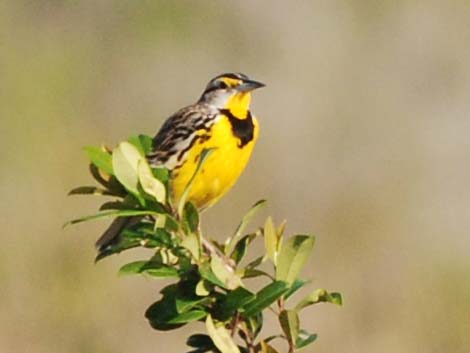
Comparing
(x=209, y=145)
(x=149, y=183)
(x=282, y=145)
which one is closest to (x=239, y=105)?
(x=209, y=145)

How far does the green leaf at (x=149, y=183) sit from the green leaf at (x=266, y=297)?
0.27 feet

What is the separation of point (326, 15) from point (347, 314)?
9.47 ft

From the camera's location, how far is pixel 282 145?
170 inches

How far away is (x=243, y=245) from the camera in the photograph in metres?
0.98

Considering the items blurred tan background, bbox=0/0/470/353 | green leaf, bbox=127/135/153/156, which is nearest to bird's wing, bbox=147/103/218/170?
green leaf, bbox=127/135/153/156

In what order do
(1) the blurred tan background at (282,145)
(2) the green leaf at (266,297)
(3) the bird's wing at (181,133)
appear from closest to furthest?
(2) the green leaf at (266,297) < (3) the bird's wing at (181,133) < (1) the blurred tan background at (282,145)

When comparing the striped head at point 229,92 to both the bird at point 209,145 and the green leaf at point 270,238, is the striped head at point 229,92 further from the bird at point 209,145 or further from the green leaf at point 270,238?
the green leaf at point 270,238

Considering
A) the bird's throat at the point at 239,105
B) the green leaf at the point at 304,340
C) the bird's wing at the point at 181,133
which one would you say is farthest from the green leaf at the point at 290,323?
the bird's throat at the point at 239,105

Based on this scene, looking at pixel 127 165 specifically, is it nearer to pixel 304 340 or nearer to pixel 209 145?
pixel 304 340

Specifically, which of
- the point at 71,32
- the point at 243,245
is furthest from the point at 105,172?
the point at 71,32

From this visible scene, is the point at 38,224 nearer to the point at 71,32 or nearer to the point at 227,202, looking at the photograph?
the point at 227,202

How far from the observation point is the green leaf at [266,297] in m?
0.87

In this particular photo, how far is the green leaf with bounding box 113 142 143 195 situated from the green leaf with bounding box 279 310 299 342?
110mm

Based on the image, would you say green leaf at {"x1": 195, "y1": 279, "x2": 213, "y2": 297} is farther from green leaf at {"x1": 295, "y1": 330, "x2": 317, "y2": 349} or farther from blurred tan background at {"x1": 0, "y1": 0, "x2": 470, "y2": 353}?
blurred tan background at {"x1": 0, "y1": 0, "x2": 470, "y2": 353}
